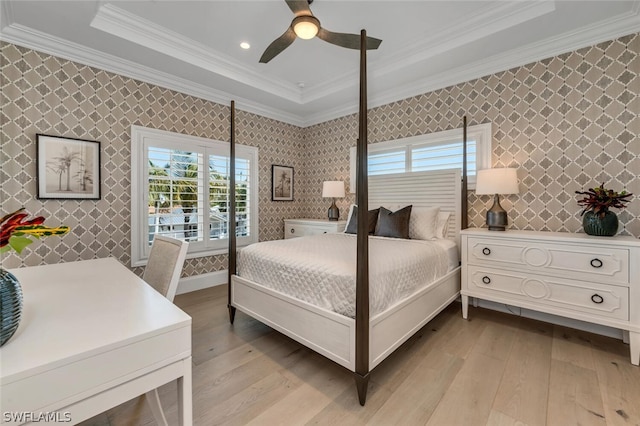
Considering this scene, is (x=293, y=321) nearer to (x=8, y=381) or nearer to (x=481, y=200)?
(x=8, y=381)

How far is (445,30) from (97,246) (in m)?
4.32

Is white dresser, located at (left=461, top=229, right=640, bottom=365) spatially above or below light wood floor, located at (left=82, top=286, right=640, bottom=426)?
above

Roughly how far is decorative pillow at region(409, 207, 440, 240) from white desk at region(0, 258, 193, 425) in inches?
104

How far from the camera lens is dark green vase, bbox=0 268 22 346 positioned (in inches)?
31.4

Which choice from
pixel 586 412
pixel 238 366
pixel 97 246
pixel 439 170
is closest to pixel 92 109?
pixel 97 246

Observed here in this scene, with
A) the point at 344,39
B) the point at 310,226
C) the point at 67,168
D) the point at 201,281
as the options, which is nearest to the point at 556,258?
the point at 344,39

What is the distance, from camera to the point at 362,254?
5.25 feet

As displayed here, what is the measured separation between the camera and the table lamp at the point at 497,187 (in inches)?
107

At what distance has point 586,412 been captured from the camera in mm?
1593

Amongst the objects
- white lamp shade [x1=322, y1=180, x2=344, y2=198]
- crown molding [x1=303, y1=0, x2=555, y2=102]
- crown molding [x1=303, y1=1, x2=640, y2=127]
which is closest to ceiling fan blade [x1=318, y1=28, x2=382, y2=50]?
crown molding [x1=303, y1=0, x2=555, y2=102]

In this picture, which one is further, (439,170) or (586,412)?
(439,170)

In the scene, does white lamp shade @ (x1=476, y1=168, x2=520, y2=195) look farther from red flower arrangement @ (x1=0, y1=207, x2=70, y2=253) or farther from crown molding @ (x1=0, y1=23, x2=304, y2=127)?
crown molding @ (x1=0, y1=23, x2=304, y2=127)

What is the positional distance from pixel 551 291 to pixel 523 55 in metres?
2.40

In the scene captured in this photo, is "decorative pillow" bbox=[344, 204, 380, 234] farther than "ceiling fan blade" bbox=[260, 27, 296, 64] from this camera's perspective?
Yes
